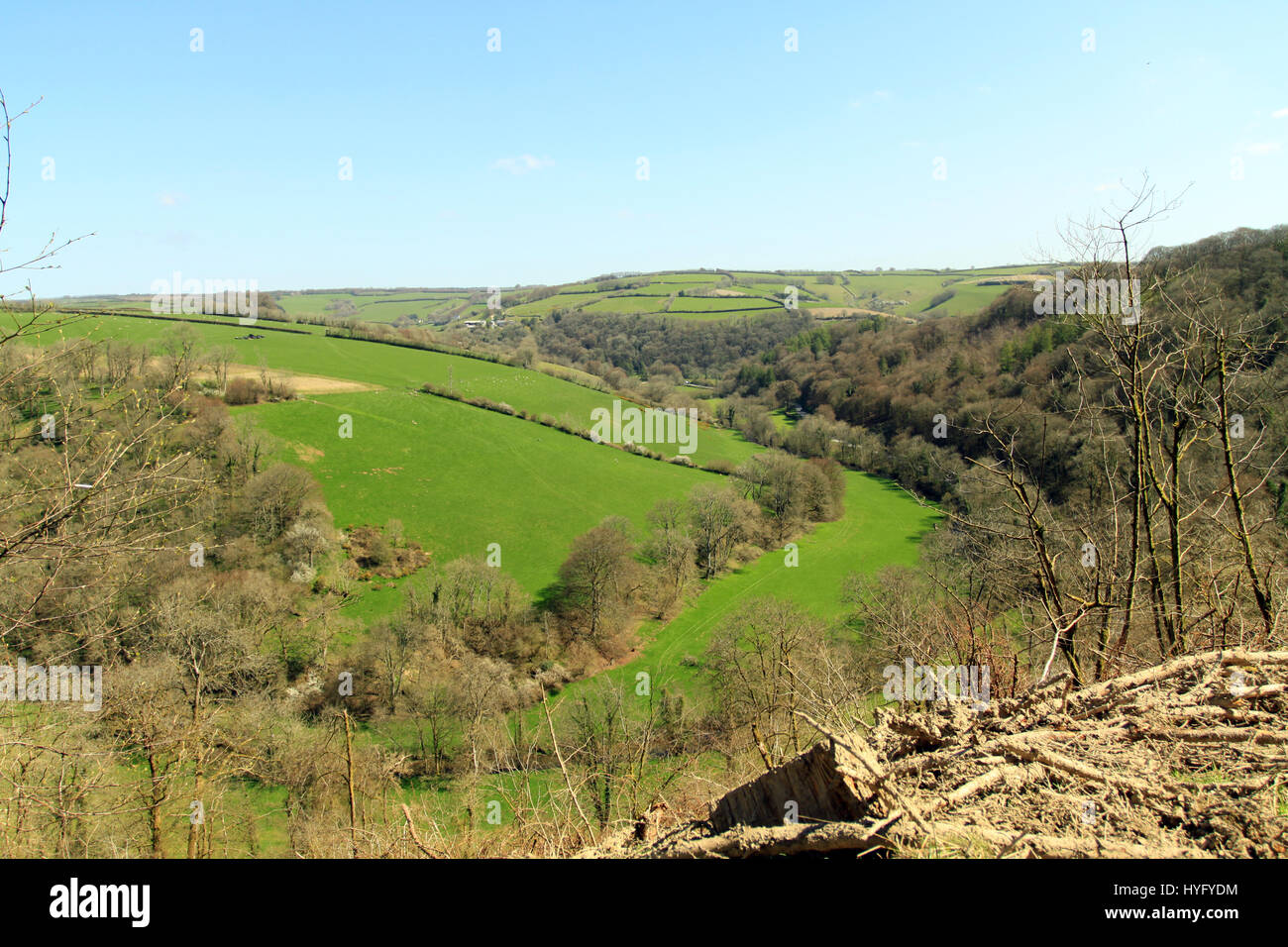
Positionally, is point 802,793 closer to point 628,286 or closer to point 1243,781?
point 1243,781

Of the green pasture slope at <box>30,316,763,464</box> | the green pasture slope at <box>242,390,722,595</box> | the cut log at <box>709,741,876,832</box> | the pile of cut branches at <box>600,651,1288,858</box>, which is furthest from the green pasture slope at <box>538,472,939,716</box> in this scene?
the pile of cut branches at <box>600,651,1288,858</box>

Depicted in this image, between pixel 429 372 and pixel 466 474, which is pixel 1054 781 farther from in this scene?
pixel 429 372

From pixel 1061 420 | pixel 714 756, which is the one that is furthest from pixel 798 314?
pixel 714 756

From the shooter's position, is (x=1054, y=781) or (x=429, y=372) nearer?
(x=1054, y=781)

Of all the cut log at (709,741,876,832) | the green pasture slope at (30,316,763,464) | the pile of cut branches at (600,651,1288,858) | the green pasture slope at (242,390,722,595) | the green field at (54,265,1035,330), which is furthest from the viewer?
the green field at (54,265,1035,330)

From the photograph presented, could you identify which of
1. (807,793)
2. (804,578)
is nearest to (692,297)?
(804,578)

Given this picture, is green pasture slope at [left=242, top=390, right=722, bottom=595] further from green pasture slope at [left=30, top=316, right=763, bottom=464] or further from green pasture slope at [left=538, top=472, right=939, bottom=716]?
green pasture slope at [left=538, top=472, right=939, bottom=716]

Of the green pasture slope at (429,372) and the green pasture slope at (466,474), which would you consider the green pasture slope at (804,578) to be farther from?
the green pasture slope at (429,372)

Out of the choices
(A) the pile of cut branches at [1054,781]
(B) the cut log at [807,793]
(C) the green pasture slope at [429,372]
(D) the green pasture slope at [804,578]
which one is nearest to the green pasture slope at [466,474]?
(C) the green pasture slope at [429,372]
